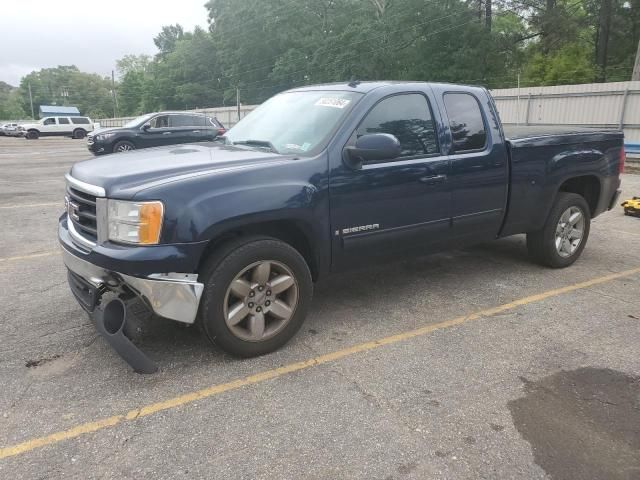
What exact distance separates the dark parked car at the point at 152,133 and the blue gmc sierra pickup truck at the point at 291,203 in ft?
41.6

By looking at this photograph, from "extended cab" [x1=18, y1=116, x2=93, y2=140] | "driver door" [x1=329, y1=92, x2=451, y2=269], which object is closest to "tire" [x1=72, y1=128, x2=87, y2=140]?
"extended cab" [x1=18, y1=116, x2=93, y2=140]

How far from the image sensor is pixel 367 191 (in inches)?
159

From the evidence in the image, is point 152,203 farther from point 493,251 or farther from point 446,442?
point 493,251

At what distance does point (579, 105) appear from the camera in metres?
18.9

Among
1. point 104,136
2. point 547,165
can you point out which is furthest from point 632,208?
point 104,136

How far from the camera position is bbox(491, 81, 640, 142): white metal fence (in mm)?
17422

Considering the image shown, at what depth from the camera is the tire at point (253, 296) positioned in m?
3.38

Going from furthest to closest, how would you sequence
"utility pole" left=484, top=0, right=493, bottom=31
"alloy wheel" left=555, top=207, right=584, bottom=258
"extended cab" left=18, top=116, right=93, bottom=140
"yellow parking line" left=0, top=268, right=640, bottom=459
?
"extended cab" left=18, top=116, right=93, bottom=140 → "utility pole" left=484, top=0, right=493, bottom=31 → "alloy wheel" left=555, top=207, right=584, bottom=258 → "yellow parking line" left=0, top=268, right=640, bottom=459

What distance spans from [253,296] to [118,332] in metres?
0.87

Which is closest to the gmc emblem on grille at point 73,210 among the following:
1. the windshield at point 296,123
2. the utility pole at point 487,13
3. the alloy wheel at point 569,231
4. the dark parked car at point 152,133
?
the windshield at point 296,123

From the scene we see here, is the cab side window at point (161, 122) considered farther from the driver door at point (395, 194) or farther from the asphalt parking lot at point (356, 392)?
the driver door at point (395, 194)

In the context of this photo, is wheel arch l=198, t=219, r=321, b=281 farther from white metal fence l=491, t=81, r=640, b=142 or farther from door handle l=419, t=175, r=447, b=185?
white metal fence l=491, t=81, r=640, b=142

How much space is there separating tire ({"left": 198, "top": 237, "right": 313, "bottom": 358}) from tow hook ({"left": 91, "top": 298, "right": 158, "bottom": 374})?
1.41 feet

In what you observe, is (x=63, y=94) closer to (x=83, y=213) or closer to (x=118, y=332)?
(x=83, y=213)
